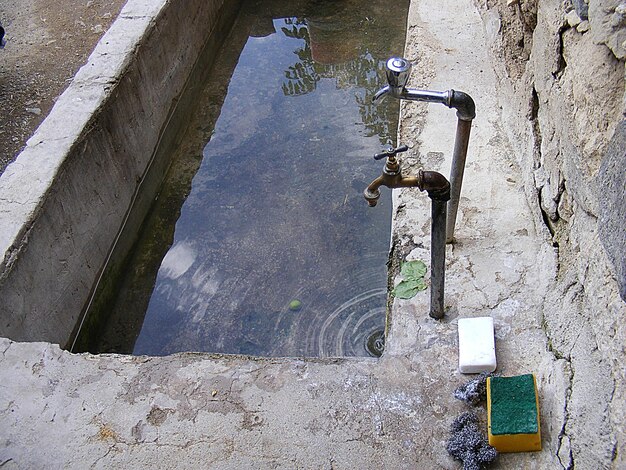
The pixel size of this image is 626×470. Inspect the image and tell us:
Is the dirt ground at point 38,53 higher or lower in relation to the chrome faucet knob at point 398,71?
lower

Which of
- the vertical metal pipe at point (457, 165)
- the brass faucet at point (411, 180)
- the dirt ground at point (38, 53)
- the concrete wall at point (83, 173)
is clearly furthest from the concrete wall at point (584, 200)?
the dirt ground at point (38, 53)

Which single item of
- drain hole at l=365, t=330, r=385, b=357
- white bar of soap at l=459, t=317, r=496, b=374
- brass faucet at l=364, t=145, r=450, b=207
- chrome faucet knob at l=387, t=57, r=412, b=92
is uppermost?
chrome faucet knob at l=387, t=57, r=412, b=92

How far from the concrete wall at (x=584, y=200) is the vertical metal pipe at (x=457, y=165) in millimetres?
304

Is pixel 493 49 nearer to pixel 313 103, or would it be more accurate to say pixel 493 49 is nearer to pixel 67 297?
pixel 313 103

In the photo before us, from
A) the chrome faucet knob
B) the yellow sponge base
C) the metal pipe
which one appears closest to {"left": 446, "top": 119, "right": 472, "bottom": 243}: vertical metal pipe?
the metal pipe

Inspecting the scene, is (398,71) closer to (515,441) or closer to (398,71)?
(398,71)

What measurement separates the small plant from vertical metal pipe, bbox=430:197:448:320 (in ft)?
0.51

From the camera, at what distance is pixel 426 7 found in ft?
12.6

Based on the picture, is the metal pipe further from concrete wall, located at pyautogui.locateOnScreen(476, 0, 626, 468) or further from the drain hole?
the drain hole

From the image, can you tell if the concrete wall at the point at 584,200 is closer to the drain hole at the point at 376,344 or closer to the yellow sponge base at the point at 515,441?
the yellow sponge base at the point at 515,441

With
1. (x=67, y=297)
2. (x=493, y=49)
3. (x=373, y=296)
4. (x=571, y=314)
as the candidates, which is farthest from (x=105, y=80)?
(x=571, y=314)

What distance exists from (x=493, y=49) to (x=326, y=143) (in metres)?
1.11

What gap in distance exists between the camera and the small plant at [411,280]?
2.40 m

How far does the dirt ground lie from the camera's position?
3.91 metres
